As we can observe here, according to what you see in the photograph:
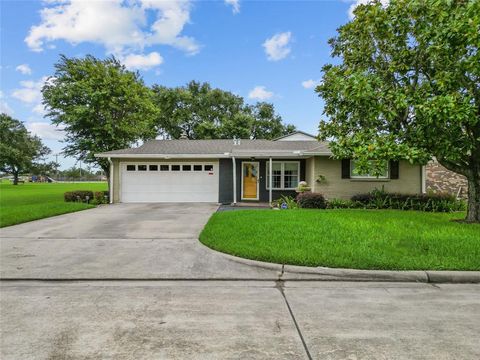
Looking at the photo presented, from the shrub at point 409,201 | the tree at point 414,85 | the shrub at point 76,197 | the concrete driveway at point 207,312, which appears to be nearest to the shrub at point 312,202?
the shrub at point 409,201

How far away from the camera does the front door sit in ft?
53.4

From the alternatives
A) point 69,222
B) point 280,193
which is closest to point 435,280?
point 69,222

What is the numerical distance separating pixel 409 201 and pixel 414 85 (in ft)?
18.5

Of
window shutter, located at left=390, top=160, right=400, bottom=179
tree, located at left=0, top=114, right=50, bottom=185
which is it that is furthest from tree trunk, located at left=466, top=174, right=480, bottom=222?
tree, located at left=0, top=114, right=50, bottom=185

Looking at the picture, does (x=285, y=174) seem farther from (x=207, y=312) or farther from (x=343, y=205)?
(x=207, y=312)

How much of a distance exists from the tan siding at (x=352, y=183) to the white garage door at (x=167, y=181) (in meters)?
5.67

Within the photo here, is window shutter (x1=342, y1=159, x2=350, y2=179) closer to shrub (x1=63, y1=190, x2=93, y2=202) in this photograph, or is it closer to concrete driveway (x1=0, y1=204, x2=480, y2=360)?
concrete driveway (x1=0, y1=204, x2=480, y2=360)

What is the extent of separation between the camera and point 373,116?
334 inches

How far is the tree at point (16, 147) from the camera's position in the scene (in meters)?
41.5

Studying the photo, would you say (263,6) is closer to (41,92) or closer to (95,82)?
(95,82)

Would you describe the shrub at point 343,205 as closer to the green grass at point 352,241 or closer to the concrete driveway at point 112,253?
the green grass at point 352,241

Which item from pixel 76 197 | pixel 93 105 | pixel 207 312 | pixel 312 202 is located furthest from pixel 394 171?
pixel 93 105

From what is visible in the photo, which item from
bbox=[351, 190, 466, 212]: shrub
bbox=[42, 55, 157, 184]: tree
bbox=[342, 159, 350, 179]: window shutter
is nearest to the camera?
bbox=[351, 190, 466, 212]: shrub

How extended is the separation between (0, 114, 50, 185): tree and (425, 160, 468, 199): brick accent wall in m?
46.1
